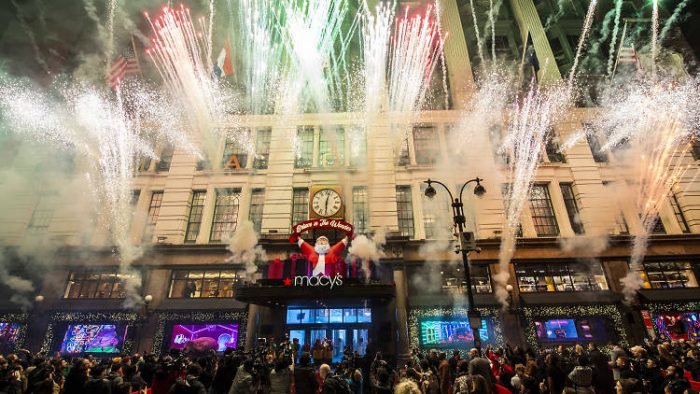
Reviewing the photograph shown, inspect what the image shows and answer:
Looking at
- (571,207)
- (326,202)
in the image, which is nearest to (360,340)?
(326,202)

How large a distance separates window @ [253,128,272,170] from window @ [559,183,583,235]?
1998cm

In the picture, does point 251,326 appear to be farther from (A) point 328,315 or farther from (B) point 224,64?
(B) point 224,64

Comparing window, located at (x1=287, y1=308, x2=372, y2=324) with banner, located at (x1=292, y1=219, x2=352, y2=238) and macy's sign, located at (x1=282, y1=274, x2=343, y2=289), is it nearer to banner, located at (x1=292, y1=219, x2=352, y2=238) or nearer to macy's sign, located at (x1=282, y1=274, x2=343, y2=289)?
macy's sign, located at (x1=282, y1=274, x2=343, y2=289)

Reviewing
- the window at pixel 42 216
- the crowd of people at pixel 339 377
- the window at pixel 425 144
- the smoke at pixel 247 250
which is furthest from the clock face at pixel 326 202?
the window at pixel 42 216

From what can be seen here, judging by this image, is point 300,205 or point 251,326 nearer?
point 251,326

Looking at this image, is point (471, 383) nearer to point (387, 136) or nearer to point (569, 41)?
point (387, 136)

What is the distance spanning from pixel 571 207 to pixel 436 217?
29.0 ft

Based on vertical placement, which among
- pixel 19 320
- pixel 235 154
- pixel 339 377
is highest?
pixel 235 154

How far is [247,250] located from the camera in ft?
68.5

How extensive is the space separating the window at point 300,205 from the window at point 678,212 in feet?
76.7

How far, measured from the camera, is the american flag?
67.2 ft

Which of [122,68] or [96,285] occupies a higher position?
[122,68]

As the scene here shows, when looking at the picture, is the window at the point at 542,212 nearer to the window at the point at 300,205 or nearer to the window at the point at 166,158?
the window at the point at 300,205

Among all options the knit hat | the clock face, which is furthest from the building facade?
the knit hat
